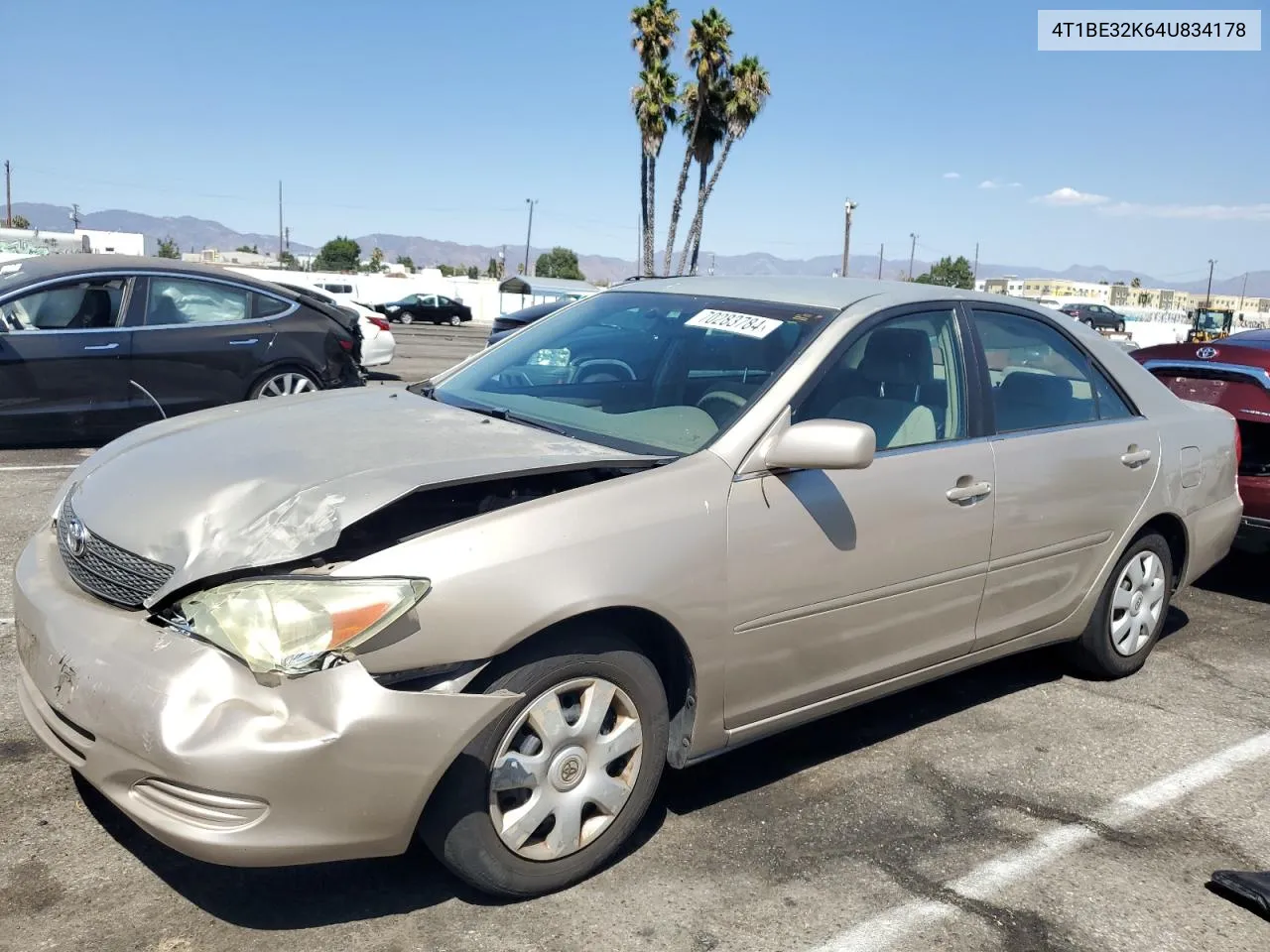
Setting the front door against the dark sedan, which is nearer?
the front door

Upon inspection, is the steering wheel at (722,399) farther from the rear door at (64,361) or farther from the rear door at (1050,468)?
the rear door at (64,361)

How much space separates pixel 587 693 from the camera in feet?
9.01

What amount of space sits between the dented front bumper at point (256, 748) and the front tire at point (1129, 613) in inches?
114

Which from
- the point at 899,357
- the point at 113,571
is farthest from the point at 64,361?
the point at 899,357

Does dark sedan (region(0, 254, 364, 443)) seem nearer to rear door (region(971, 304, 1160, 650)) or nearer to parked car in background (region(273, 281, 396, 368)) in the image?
parked car in background (region(273, 281, 396, 368))

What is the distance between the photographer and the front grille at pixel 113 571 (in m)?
2.62

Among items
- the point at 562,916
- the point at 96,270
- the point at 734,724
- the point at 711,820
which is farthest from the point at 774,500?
the point at 96,270

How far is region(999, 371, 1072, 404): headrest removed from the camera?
4047 millimetres

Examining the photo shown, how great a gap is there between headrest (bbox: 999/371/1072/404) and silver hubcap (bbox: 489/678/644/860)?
201cm

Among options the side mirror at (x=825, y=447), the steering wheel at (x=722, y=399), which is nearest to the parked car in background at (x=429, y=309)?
the steering wheel at (x=722, y=399)

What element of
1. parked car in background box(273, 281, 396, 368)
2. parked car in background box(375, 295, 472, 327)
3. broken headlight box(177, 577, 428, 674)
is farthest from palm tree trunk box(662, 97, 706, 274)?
broken headlight box(177, 577, 428, 674)

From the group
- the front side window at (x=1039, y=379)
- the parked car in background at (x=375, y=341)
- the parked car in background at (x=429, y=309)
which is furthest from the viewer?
the parked car in background at (x=429, y=309)

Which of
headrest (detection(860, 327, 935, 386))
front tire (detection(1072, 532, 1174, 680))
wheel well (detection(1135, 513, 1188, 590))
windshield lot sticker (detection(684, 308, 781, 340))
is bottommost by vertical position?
front tire (detection(1072, 532, 1174, 680))

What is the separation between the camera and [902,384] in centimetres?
377
